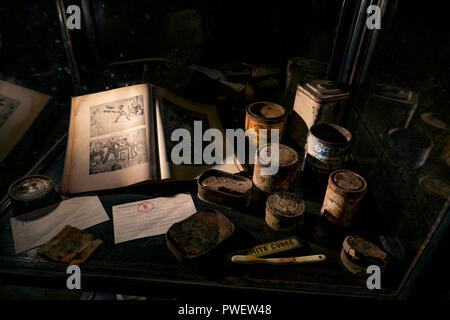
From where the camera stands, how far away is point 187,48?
139 centimetres

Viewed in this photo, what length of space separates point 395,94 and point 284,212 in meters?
0.62

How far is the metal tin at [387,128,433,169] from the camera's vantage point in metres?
0.89

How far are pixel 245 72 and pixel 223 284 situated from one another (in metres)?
0.82

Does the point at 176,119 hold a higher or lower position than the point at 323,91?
lower

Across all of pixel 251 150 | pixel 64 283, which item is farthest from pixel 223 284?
pixel 251 150

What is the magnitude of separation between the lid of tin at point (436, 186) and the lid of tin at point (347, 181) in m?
0.21

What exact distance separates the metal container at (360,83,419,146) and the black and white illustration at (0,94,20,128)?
1.31 m

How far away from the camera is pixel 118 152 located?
946 mm

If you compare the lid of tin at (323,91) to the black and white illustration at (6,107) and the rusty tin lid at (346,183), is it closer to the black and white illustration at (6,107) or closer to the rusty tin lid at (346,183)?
the rusty tin lid at (346,183)

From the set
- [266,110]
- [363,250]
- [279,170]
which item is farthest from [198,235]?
[266,110]

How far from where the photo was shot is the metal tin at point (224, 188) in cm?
87

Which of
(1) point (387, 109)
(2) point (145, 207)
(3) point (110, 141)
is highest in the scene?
(1) point (387, 109)

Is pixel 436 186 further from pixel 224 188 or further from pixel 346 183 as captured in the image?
pixel 224 188

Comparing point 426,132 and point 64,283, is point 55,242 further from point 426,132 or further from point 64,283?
point 426,132
